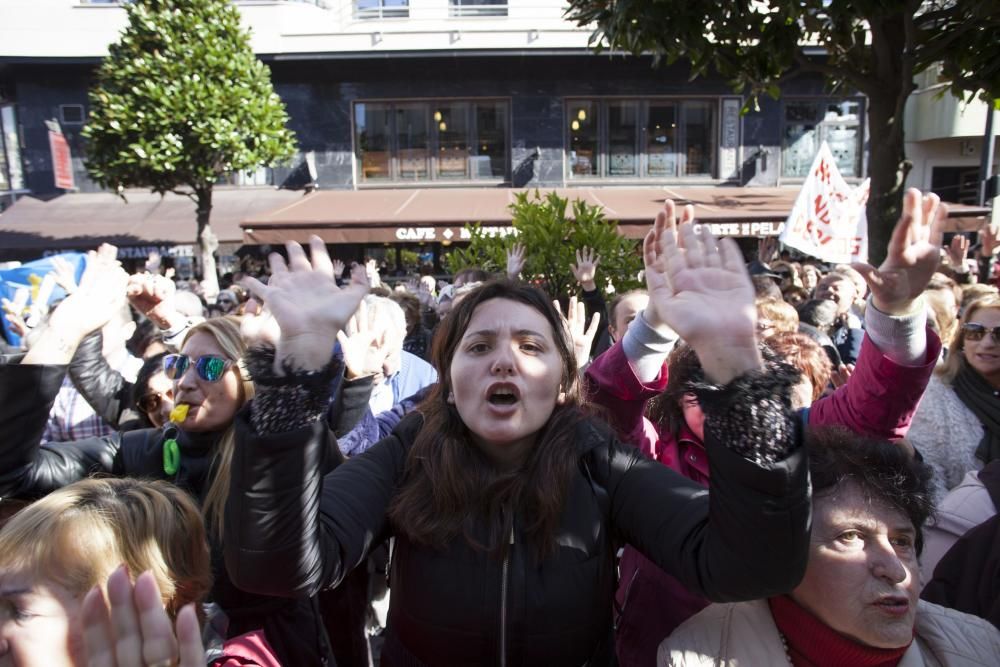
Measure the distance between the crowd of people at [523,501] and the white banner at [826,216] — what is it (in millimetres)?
5135

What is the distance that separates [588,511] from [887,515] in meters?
0.72

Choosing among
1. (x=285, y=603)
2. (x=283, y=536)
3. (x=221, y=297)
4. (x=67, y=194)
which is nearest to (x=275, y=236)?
(x=221, y=297)

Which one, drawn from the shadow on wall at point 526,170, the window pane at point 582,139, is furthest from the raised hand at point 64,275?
the window pane at point 582,139

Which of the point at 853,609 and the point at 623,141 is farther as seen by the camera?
the point at 623,141

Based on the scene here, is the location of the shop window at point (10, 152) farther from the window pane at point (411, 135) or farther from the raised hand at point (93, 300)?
the raised hand at point (93, 300)

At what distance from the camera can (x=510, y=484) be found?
1.65m

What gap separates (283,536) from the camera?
1.28 metres

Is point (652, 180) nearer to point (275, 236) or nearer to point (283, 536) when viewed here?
point (275, 236)

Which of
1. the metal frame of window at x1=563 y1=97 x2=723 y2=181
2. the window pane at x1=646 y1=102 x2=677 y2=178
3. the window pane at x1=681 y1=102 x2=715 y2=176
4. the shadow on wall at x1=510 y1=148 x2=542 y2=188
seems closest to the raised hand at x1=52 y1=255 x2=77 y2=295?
the shadow on wall at x1=510 y1=148 x2=542 y2=188

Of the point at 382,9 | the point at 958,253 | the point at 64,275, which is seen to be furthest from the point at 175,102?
the point at 958,253

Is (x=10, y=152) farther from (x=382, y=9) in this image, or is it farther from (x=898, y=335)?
(x=898, y=335)

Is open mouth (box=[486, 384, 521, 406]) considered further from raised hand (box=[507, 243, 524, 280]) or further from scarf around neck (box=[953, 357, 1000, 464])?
raised hand (box=[507, 243, 524, 280])

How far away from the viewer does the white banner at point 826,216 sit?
6914 millimetres

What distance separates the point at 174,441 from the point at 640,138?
13.8 m
